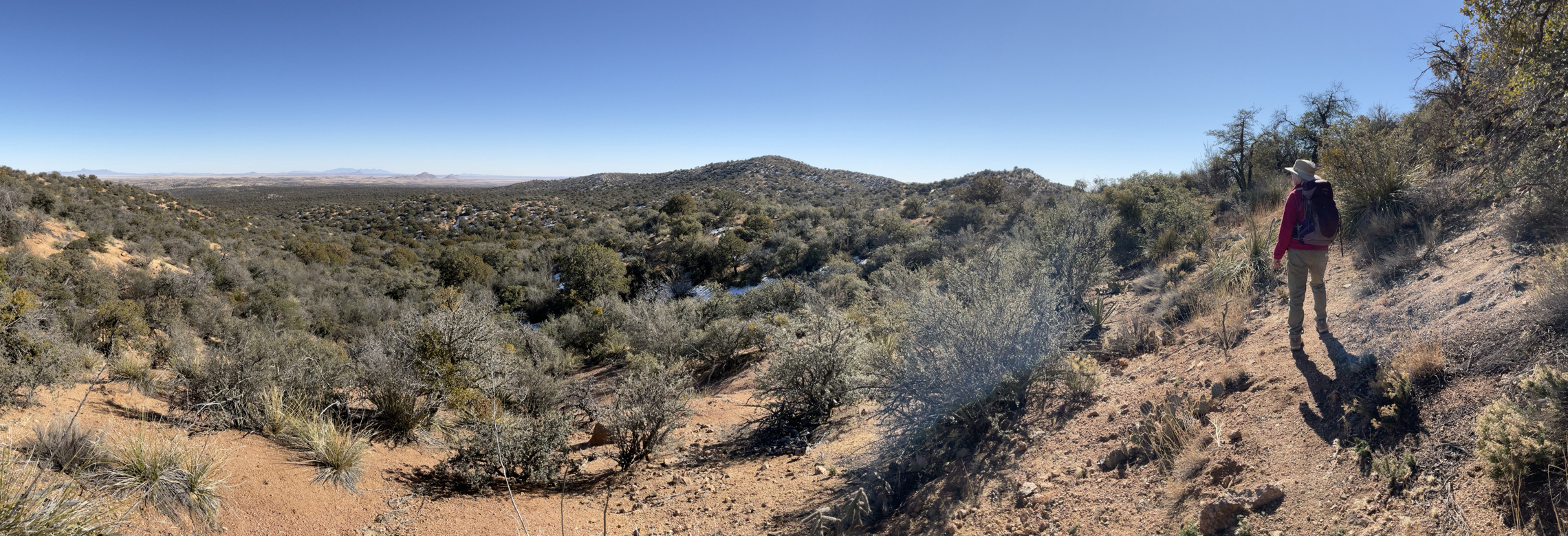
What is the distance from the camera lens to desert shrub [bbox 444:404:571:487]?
470 centimetres

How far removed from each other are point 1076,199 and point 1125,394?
39.3ft

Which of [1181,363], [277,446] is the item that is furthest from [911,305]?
[277,446]

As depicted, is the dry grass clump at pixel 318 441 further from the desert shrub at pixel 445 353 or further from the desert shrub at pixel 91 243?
the desert shrub at pixel 91 243

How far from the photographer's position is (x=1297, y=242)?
4277 mm

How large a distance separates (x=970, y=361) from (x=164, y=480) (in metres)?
5.47

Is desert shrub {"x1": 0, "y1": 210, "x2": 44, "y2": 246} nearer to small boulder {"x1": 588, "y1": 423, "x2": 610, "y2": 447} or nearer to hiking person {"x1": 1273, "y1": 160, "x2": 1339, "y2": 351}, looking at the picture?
small boulder {"x1": 588, "y1": 423, "x2": 610, "y2": 447}

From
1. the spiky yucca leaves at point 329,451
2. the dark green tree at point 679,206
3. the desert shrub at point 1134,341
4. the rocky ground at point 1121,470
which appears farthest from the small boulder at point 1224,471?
the dark green tree at point 679,206

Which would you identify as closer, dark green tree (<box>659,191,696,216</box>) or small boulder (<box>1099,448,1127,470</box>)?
small boulder (<box>1099,448,1127,470</box>)

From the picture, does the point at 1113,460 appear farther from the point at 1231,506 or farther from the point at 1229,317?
the point at 1229,317

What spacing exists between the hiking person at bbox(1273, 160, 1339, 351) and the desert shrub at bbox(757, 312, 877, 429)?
355 centimetres

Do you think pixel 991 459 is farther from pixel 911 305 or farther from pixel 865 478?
pixel 911 305

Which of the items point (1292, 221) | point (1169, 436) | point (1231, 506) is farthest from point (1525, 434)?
point (1292, 221)

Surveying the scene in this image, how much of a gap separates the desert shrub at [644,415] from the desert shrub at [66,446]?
3297 millimetres

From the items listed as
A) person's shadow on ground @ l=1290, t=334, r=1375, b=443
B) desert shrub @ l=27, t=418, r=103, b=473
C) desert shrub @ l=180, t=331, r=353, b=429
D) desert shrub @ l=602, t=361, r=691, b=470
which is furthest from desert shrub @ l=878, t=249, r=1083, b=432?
desert shrub @ l=180, t=331, r=353, b=429
